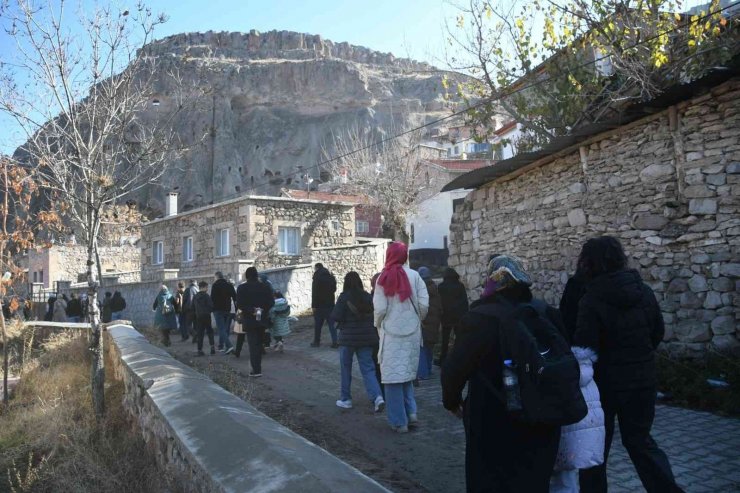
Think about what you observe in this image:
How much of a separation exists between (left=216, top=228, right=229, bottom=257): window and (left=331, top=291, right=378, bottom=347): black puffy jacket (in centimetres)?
1653

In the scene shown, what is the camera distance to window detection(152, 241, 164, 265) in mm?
26094

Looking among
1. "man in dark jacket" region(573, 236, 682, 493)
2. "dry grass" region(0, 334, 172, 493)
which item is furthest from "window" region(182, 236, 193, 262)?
"man in dark jacket" region(573, 236, 682, 493)

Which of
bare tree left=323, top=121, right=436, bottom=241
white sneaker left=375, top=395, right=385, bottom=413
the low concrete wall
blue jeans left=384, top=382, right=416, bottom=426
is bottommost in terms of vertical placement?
white sneaker left=375, top=395, right=385, bottom=413

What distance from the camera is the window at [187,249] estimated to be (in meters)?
24.4

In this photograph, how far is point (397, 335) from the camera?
5652 mm

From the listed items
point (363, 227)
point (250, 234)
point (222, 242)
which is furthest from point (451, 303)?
point (363, 227)

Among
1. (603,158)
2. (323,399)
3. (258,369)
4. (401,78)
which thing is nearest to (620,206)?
(603,158)

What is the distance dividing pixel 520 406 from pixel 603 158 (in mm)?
6843

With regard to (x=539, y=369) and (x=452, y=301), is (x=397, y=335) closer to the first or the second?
(x=539, y=369)

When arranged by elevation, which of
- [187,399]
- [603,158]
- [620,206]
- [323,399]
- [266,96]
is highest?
[266,96]

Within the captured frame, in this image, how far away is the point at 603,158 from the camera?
8438 mm

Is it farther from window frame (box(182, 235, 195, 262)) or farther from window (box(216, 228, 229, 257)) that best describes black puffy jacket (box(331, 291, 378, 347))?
window frame (box(182, 235, 195, 262))

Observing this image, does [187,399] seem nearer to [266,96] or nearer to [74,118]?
[74,118]

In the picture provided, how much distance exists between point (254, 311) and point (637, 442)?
689cm
